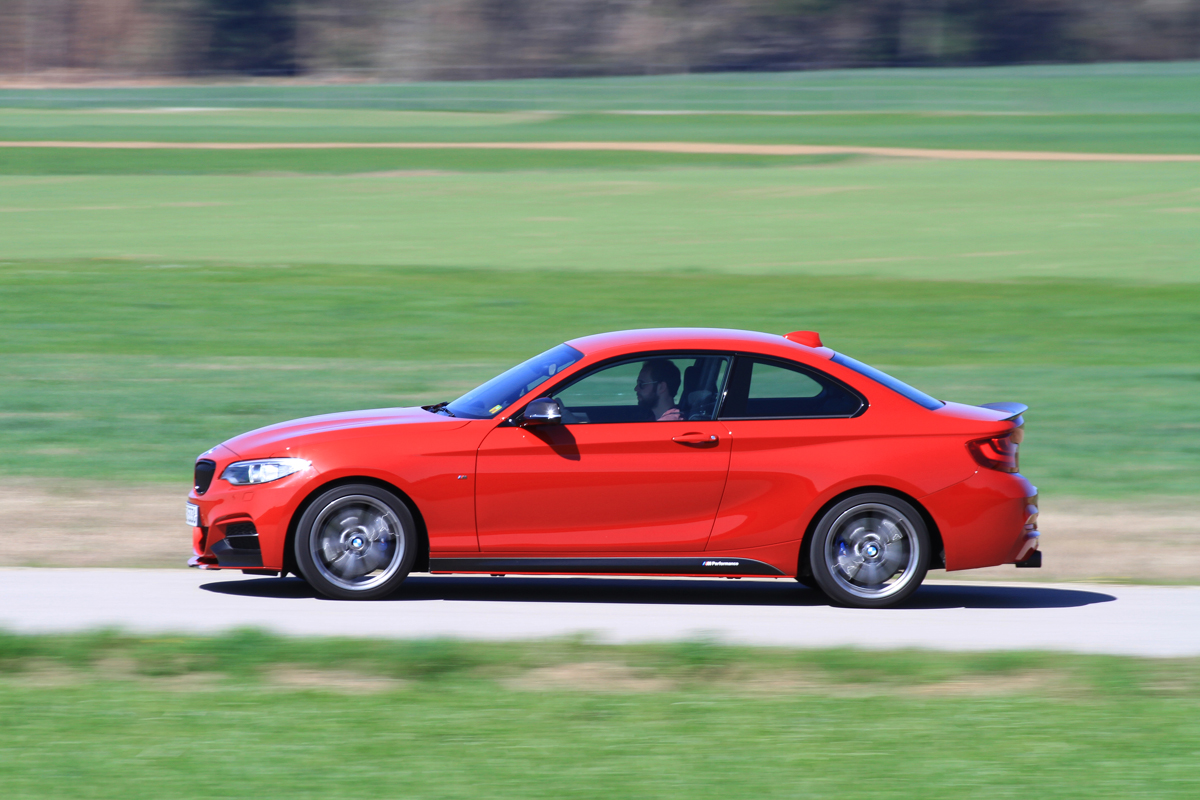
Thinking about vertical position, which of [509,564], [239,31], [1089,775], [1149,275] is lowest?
[1089,775]

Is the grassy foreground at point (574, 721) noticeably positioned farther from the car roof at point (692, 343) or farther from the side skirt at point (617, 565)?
the car roof at point (692, 343)

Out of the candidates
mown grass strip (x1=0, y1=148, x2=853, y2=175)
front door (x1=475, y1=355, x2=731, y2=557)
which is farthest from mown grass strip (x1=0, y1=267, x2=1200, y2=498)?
mown grass strip (x1=0, y1=148, x2=853, y2=175)

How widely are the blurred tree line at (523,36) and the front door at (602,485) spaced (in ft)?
377

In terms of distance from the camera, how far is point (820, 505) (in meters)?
8.60

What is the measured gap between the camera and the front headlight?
8547 millimetres

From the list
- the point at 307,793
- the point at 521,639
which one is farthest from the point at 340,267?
the point at 307,793

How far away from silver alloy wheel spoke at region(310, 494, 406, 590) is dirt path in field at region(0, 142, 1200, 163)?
153 ft

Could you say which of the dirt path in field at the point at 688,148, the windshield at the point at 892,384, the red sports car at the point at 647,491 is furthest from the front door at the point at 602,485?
the dirt path in field at the point at 688,148

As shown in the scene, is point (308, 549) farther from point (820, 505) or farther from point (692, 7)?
point (692, 7)

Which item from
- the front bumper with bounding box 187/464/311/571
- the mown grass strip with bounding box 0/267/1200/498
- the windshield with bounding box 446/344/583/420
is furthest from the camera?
the mown grass strip with bounding box 0/267/1200/498

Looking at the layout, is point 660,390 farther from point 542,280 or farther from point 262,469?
point 542,280

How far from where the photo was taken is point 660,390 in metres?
8.70

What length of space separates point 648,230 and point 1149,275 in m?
10.3

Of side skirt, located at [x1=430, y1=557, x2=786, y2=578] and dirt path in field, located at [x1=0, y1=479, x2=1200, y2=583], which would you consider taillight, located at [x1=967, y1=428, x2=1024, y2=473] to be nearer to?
side skirt, located at [x1=430, y1=557, x2=786, y2=578]
